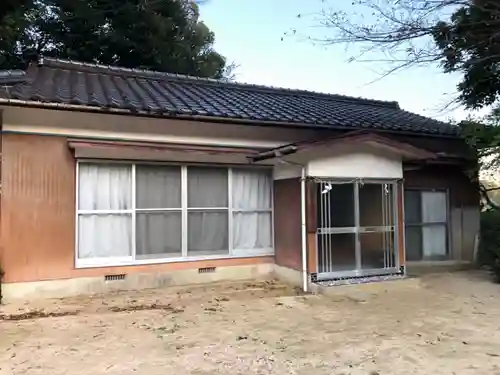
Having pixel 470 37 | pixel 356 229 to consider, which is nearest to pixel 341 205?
pixel 356 229

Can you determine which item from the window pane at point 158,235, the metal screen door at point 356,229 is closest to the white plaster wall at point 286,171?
the metal screen door at point 356,229

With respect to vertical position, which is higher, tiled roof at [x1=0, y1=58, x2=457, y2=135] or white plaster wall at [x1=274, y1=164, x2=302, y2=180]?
tiled roof at [x1=0, y1=58, x2=457, y2=135]

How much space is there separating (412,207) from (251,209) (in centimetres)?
404

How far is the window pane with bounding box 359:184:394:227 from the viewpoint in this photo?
30.2 ft

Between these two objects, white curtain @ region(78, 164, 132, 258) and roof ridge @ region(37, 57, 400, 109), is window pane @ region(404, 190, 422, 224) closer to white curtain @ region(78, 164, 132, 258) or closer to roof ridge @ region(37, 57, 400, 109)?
roof ridge @ region(37, 57, 400, 109)

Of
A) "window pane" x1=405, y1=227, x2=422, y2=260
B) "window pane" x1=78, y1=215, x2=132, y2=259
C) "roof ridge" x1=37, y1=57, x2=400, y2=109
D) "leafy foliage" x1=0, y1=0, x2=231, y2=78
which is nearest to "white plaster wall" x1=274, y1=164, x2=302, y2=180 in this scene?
"window pane" x1=78, y1=215, x2=132, y2=259

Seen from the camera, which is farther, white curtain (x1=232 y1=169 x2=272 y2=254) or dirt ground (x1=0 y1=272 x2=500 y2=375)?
white curtain (x1=232 y1=169 x2=272 y2=254)

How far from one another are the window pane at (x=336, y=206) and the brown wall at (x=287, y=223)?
1.53 feet

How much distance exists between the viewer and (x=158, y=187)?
8.67m

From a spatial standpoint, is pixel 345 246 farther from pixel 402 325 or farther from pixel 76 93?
pixel 76 93

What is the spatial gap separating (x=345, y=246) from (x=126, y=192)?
14.3 feet

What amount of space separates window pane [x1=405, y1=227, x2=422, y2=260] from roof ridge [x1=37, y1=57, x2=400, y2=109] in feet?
18.6

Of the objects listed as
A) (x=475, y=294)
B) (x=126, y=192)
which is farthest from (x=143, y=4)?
(x=475, y=294)

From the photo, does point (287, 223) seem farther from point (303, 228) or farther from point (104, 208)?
point (104, 208)
